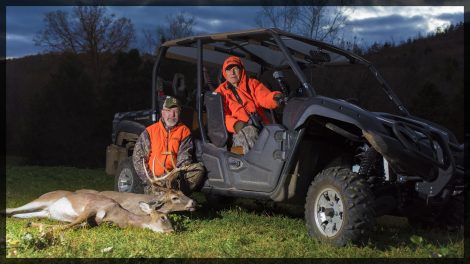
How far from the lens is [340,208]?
4938 millimetres

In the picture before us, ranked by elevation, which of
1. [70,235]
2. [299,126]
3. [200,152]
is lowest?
[70,235]

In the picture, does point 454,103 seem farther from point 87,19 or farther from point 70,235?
point 70,235

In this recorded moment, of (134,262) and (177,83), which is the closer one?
(134,262)

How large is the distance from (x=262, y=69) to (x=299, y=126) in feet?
8.33

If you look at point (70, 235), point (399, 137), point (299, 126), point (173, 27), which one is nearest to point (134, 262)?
point (70, 235)

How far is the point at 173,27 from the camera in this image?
15.1 metres

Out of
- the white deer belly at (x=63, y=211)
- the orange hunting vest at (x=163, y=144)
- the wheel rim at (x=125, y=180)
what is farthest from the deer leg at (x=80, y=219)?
the wheel rim at (x=125, y=180)

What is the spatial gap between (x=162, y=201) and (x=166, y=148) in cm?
79

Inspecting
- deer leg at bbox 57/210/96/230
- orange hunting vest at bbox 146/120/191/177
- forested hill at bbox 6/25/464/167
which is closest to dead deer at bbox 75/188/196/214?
deer leg at bbox 57/210/96/230

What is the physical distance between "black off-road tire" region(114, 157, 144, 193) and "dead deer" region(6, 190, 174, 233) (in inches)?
41.9

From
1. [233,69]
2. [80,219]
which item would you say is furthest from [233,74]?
[80,219]

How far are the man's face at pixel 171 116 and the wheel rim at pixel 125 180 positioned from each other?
96cm

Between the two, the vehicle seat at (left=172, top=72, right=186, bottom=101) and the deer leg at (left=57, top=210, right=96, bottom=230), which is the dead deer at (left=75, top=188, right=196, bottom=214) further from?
the vehicle seat at (left=172, top=72, right=186, bottom=101)

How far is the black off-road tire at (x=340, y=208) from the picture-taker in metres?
4.75
